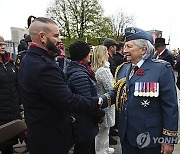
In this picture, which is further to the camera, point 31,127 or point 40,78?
point 31,127

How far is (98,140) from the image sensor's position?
395 cm

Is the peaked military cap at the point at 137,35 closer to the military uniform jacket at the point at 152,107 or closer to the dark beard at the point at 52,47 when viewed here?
the military uniform jacket at the point at 152,107

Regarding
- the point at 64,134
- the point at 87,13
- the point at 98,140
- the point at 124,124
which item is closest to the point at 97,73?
the point at 98,140

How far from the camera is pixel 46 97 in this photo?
1.92m

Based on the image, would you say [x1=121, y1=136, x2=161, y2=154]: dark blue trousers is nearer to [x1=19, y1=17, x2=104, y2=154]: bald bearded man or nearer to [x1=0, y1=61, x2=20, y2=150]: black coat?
[x1=19, y1=17, x2=104, y2=154]: bald bearded man

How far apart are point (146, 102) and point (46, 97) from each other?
0.92 meters

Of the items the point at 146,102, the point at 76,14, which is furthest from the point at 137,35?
the point at 76,14

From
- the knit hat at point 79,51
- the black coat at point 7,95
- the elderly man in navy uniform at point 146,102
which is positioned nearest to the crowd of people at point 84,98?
the elderly man in navy uniform at point 146,102

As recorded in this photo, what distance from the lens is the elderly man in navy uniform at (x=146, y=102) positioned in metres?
2.16

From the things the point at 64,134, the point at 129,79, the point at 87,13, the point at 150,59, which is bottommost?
the point at 64,134

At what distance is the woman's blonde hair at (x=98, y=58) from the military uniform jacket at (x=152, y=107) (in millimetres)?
1460

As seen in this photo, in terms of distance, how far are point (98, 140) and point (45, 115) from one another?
2.16 m

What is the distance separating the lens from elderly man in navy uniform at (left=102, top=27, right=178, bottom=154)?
85.0 inches

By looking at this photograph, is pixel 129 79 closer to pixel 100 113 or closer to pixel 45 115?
pixel 100 113
